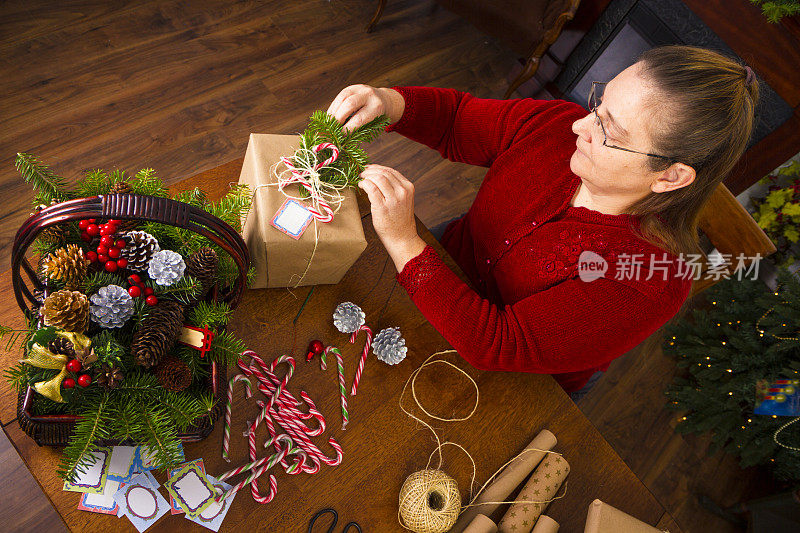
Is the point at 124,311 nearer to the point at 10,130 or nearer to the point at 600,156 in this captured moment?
the point at 600,156

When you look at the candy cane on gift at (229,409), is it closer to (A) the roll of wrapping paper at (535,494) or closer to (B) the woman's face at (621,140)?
(A) the roll of wrapping paper at (535,494)

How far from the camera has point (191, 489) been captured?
970 mm

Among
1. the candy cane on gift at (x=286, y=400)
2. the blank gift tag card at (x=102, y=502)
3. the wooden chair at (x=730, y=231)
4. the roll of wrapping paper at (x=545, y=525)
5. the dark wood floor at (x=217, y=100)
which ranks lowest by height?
the dark wood floor at (x=217, y=100)

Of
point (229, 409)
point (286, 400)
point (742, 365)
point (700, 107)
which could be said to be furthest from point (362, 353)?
point (742, 365)

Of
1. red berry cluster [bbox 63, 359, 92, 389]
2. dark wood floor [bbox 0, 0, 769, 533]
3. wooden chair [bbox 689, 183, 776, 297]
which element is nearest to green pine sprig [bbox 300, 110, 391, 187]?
red berry cluster [bbox 63, 359, 92, 389]

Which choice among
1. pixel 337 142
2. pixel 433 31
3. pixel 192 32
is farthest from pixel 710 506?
pixel 192 32

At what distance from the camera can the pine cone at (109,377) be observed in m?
0.80

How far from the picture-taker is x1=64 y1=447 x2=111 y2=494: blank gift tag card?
0.92 meters

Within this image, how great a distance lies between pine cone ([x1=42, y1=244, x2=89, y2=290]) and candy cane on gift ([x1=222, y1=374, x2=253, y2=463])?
1.15 feet

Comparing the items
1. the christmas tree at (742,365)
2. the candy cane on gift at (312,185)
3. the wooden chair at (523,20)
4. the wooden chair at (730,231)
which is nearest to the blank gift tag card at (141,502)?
the candy cane on gift at (312,185)

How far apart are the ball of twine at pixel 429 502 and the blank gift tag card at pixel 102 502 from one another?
19.8 inches

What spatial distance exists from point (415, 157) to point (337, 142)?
1.47 metres

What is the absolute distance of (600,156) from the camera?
1111 mm

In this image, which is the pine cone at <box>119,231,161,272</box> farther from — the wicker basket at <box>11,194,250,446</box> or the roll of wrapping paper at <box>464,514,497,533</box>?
the roll of wrapping paper at <box>464,514,497,533</box>
